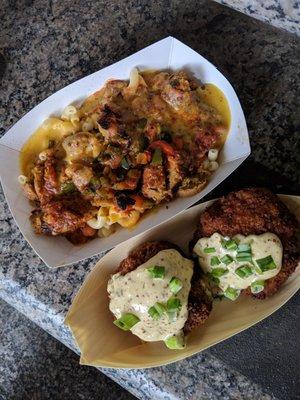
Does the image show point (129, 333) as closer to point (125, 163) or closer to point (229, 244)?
point (229, 244)

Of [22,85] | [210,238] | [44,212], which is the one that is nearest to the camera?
[210,238]

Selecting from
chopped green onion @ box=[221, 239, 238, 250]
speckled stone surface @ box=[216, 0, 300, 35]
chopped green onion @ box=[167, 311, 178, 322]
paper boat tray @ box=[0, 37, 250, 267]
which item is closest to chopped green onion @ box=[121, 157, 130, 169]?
paper boat tray @ box=[0, 37, 250, 267]

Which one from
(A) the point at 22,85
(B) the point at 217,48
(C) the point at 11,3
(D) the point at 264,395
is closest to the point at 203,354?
(D) the point at 264,395

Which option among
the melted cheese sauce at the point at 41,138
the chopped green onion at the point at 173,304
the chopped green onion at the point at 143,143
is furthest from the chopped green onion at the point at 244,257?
the melted cheese sauce at the point at 41,138

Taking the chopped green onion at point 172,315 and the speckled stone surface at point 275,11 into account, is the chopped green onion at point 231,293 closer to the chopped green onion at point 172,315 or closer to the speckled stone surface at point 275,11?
the chopped green onion at point 172,315

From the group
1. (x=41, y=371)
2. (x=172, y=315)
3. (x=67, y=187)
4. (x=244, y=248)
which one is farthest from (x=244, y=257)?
(x=41, y=371)

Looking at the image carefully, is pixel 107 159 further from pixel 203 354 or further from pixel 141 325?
pixel 203 354

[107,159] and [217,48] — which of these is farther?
[217,48]
